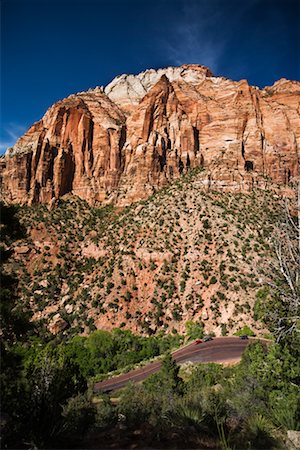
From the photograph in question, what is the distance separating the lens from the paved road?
93.3 feet

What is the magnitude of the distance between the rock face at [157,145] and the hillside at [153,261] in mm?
4935

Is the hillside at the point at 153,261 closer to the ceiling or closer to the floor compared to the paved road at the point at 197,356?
closer to the ceiling

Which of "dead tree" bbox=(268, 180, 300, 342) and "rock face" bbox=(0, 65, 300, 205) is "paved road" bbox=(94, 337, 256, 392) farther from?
"rock face" bbox=(0, 65, 300, 205)

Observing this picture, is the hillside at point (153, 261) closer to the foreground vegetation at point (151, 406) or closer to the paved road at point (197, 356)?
the paved road at point (197, 356)

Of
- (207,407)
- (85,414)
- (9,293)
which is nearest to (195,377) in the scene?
(207,407)

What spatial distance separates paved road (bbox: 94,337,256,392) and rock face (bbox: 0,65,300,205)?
30950mm

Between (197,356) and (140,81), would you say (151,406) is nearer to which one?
(197,356)

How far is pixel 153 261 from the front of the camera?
4772 cm

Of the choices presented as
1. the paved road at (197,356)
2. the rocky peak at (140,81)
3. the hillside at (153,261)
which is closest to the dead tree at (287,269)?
the paved road at (197,356)

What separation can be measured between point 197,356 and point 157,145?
45.5 metres

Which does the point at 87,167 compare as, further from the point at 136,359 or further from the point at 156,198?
the point at 136,359

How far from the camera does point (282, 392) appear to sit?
10.7m

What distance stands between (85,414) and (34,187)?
60690 mm

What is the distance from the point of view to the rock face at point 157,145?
6309cm
